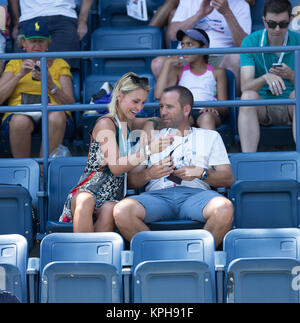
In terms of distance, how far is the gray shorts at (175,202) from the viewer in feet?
14.8

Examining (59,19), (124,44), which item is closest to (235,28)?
Result: (124,44)

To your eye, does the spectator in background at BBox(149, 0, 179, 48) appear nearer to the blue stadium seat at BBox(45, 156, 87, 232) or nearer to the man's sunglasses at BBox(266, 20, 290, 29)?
the man's sunglasses at BBox(266, 20, 290, 29)

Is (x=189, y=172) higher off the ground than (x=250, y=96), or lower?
lower

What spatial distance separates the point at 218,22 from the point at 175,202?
86.2 inches

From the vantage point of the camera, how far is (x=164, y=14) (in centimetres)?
682

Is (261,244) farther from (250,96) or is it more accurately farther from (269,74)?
(269,74)

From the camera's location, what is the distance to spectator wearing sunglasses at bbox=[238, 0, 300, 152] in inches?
212

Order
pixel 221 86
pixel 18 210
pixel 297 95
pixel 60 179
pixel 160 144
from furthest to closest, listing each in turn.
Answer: pixel 221 86, pixel 297 95, pixel 60 179, pixel 18 210, pixel 160 144

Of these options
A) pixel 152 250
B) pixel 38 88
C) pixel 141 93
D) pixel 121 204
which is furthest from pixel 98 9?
pixel 152 250

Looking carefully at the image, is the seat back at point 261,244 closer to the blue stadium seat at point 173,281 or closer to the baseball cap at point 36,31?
the blue stadium seat at point 173,281

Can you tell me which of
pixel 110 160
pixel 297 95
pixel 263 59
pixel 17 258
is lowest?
pixel 17 258

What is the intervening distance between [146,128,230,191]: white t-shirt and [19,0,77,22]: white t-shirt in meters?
2.13

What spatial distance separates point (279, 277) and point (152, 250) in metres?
0.67
